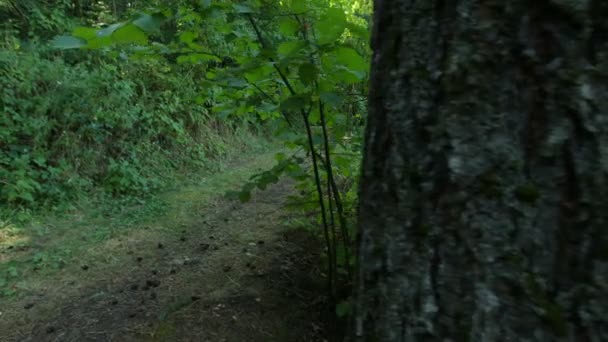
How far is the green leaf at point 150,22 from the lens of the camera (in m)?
1.58

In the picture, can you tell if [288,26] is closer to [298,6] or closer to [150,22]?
[298,6]

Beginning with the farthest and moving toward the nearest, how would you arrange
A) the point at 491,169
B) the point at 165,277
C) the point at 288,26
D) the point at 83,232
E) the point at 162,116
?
the point at 162,116
the point at 83,232
the point at 165,277
the point at 288,26
the point at 491,169

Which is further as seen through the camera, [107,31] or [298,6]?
[298,6]

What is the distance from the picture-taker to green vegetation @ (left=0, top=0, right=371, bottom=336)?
218 centimetres

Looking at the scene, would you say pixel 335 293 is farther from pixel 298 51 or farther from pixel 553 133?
pixel 553 133

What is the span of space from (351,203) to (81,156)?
13.7 feet

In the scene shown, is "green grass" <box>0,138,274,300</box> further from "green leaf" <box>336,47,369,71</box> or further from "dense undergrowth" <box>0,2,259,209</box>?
"green leaf" <box>336,47,369,71</box>

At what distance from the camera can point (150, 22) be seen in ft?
5.28

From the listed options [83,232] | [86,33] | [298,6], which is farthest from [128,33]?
[83,232]

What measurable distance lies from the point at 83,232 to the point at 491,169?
14.7 ft

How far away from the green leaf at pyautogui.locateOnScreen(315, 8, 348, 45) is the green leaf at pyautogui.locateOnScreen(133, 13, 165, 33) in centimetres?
70

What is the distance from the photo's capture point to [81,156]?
5.81 m

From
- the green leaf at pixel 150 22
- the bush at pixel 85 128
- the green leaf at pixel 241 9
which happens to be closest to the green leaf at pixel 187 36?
the green leaf at pixel 241 9

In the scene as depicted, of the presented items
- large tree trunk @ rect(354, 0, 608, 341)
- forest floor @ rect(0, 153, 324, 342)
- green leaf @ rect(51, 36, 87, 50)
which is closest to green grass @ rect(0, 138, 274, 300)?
forest floor @ rect(0, 153, 324, 342)
